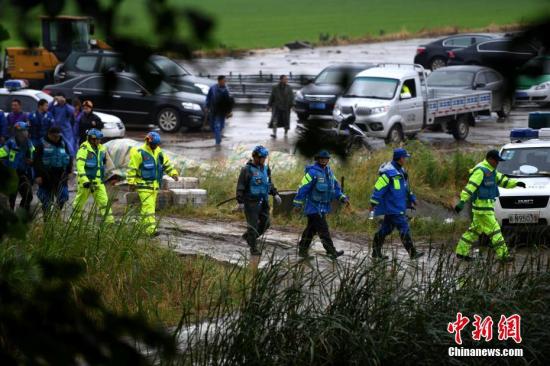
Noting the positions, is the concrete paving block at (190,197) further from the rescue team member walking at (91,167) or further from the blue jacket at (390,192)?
the blue jacket at (390,192)

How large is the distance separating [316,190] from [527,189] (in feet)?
13.4

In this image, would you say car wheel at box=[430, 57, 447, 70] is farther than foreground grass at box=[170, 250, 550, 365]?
Yes

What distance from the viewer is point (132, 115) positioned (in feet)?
85.5

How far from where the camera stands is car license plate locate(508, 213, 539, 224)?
1611 cm

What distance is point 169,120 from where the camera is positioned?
2691 centimetres

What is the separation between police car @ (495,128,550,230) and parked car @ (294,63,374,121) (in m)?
12.5

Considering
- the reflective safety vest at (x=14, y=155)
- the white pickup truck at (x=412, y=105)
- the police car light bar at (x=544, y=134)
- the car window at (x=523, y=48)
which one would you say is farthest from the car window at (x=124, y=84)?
the white pickup truck at (x=412, y=105)

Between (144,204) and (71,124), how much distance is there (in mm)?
6302

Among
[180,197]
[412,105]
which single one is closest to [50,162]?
[180,197]

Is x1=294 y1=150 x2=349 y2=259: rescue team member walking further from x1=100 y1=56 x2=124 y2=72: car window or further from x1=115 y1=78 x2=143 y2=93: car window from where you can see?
x1=100 y1=56 x2=124 y2=72: car window

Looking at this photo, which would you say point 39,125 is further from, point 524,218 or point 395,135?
point 524,218

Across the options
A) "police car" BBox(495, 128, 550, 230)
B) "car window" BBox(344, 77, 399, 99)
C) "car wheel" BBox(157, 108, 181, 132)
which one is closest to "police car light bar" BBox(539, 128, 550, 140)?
"police car" BBox(495, 128, 550, 230)

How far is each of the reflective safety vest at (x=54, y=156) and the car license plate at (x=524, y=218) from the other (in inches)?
275

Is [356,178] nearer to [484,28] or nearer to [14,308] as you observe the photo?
[14,308]
